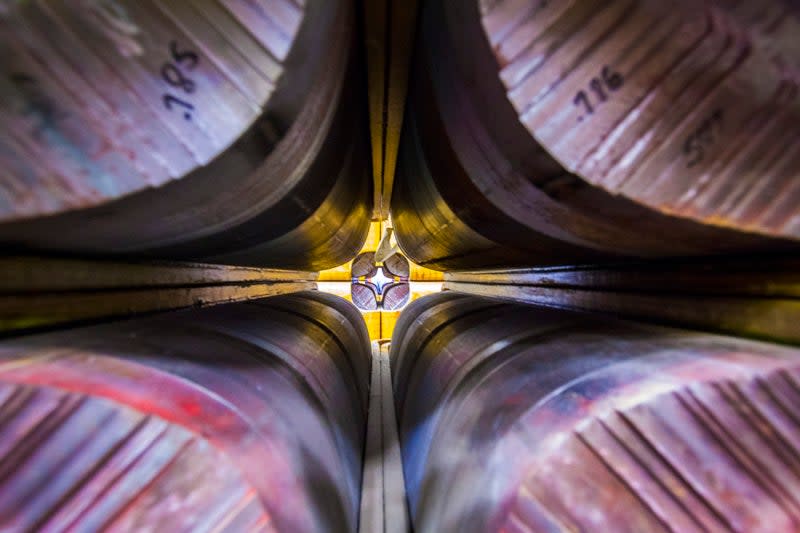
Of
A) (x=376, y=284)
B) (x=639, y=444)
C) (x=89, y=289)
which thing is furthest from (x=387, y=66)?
(x=376, y=284)

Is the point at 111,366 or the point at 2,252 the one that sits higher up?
the point at 2,252

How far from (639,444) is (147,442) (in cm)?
51

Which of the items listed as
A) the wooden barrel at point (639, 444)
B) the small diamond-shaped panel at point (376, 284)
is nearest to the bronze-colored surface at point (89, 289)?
the wooden barrel at point (639, 444)

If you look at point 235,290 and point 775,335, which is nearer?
point 775,335

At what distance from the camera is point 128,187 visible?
46 centimetres

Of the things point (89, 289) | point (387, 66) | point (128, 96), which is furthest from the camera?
point (387, 66)

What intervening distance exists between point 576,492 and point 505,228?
0.58 meters

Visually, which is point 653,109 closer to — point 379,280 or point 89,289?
point 89,289

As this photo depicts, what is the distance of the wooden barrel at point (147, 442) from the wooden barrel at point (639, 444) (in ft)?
0.85

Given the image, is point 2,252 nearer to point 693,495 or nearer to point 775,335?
point 693,495

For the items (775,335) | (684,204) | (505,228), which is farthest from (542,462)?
(505,228)

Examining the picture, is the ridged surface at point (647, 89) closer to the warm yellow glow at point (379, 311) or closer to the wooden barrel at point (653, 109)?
the wooden barrel at point (653, 109)

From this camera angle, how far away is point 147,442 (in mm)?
462

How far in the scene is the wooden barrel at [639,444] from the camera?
→ 486 mm
